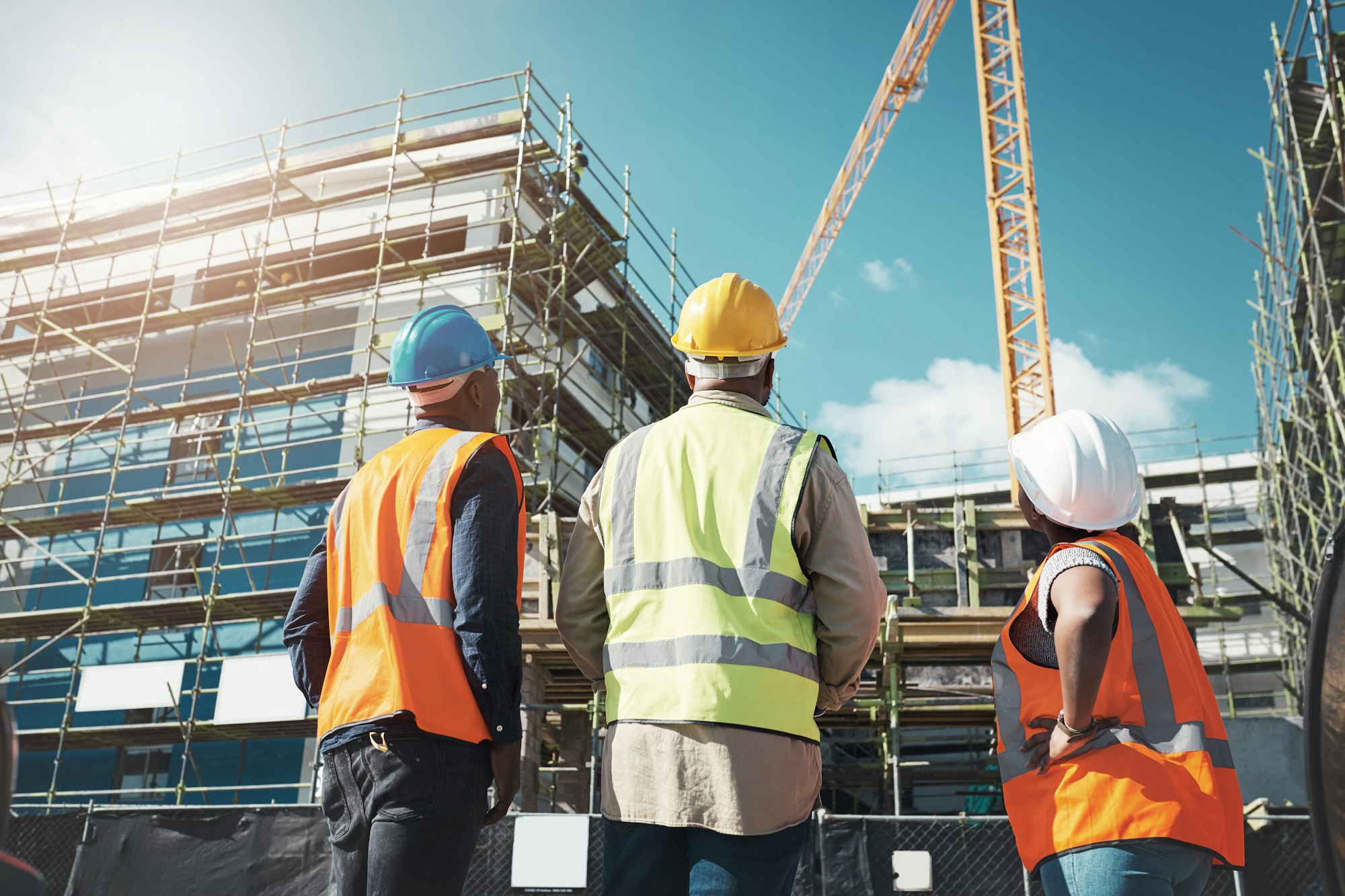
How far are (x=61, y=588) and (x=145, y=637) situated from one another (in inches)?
102

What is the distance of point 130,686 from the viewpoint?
15.2 m

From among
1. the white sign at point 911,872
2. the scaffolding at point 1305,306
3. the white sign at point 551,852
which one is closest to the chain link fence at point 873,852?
the white sign at point 911,872

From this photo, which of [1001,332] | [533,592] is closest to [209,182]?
[533,592]

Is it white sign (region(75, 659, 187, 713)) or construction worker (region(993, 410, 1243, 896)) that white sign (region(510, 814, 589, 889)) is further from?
white sign (region(75, 659, 187, 713))

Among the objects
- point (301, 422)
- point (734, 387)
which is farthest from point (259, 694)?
point (734, 387)

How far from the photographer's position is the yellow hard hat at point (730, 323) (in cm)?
248

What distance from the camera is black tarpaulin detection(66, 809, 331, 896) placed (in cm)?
811

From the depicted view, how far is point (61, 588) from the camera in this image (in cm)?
1941

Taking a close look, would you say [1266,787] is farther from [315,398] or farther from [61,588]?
[61,588]

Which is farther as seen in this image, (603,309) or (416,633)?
(603,309)

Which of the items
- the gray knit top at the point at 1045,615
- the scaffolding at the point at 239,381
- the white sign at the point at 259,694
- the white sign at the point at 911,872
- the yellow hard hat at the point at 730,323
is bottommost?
the white sign at the point at 911,872

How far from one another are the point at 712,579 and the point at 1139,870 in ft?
3.13

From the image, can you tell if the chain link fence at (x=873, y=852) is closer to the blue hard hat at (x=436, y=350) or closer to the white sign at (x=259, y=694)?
the white sign at (x=259, y=694)

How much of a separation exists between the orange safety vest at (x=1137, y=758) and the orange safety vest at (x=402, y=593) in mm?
1157
